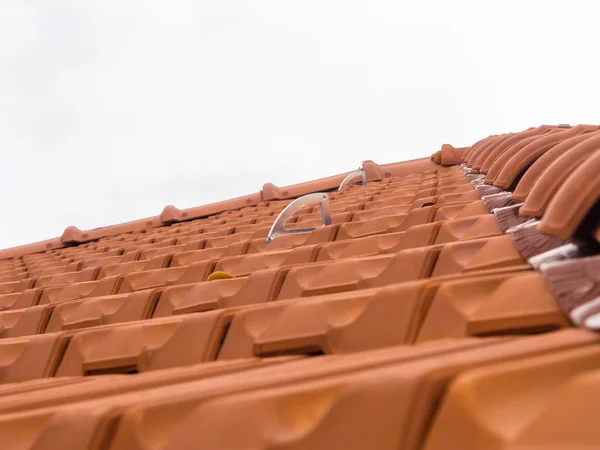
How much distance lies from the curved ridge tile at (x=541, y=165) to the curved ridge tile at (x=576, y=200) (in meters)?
0.45

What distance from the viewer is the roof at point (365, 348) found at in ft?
1.79

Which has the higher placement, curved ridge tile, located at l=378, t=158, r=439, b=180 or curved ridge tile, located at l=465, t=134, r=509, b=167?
curved ridge tile, located at l=465, t=134, r=509, b=167

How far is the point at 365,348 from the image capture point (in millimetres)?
957

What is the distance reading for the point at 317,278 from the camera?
1428 mm

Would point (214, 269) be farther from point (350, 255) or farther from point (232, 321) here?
point (232, 321)

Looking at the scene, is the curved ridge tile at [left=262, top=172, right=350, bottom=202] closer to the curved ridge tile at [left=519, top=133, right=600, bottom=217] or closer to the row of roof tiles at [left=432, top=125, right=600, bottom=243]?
the row of roof tiles at [left=432, top=125, right=600, bottom=243]

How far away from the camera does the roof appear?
0.55 metres

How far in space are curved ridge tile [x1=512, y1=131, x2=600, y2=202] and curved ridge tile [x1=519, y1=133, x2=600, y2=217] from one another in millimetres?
229

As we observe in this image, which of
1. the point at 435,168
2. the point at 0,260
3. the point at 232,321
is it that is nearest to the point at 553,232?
the point at 232,321

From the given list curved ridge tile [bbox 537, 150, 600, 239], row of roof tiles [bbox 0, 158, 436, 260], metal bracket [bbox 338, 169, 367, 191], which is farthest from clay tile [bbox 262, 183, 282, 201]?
curved ridge tile [bbox 537, 150, 600, 239]

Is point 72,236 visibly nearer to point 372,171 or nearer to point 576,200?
point 372,171

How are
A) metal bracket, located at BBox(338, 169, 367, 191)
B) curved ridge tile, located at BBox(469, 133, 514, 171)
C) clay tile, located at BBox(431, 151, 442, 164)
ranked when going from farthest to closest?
clay tile, located at BBox(431, 151, 442, 164)
metal bracket, located at BBox(338, 169, 367, 191)
curved ridge tile, located at BBox(469, 133, 514, 171)

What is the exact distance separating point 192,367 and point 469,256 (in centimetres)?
49

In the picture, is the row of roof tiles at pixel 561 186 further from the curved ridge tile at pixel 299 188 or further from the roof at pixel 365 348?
the curved ridge tile at pixel 299 188
